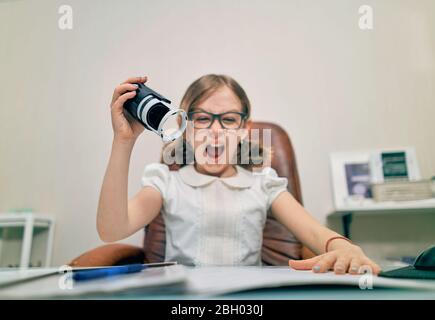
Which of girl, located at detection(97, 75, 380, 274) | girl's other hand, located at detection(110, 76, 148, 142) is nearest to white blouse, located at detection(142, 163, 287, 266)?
girl, located at detection(97, 75, 380, 274)

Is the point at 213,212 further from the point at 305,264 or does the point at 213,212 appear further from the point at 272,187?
the point at 305,264

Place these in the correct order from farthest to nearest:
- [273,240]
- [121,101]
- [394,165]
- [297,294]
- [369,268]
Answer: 1. [394,165]
2. [273,240]
3. [121,101]
4. [369,268]
5. [297,294]

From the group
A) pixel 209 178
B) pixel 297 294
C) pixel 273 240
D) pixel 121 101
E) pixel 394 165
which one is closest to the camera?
pixel 297 294

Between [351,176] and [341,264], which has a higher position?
[351,176]

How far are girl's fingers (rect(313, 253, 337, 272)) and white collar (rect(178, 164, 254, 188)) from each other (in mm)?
370

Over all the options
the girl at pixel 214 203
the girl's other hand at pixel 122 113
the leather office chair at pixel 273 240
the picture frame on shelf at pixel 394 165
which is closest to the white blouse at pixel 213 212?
the girl at pixel 214 203

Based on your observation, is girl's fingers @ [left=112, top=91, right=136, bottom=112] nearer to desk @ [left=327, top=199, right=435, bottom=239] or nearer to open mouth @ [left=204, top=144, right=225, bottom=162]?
open mouth @ [left=204, top=144, right=225, bottom=162]

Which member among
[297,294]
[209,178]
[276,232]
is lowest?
[297,294]

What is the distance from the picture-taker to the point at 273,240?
0.84 m

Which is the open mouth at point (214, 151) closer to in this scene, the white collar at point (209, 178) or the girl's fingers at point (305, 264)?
the white collar at point (209, 178)

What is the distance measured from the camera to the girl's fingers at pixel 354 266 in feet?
1.09

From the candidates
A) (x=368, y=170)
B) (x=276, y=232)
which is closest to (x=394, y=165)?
(x=368, y=170)

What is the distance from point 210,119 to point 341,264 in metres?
0.37

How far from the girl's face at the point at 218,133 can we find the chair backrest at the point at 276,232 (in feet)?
0.52
